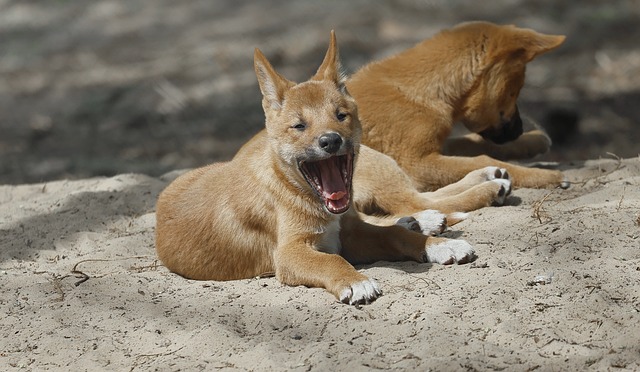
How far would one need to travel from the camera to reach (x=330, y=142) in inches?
206

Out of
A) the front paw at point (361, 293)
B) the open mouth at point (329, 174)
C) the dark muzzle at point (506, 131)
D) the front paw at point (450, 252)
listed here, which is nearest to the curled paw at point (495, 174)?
the dark muzzle at point (506, 131)

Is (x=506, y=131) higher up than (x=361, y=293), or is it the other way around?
(x=361, y=293)

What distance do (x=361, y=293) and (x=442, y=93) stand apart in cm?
294

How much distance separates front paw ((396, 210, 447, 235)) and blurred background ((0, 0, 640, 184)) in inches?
171

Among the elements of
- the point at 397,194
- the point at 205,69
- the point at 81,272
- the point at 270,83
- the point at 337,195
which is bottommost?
the point at 205,69

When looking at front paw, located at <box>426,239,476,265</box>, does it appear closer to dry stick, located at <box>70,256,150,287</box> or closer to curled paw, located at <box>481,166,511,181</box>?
curled paw, located at <box>481,166,511,181</box>

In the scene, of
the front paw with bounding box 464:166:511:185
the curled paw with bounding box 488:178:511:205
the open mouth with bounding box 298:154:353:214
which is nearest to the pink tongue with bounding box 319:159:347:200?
the open mouth with bounding box 298:154:353:214

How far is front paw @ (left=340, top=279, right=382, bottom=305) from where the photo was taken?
477 cm

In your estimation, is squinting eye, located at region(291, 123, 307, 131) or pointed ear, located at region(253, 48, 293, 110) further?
pointed ear, located at region(253, 48, 293, 110)

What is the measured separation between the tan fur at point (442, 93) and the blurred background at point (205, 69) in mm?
2837

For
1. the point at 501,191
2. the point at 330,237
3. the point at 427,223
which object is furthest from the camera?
the point at 501,191

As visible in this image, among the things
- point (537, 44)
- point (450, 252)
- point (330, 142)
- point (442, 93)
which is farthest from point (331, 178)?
point (537, 44)

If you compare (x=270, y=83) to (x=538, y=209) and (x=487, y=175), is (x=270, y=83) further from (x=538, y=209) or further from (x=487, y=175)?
(x=487, y=175)

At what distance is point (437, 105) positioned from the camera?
731 cm
